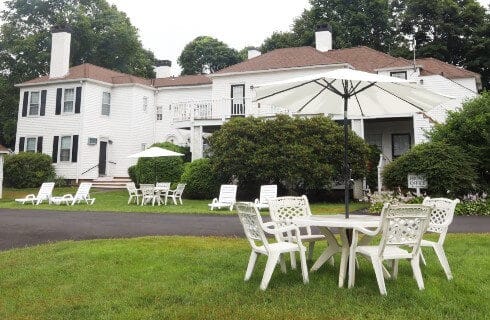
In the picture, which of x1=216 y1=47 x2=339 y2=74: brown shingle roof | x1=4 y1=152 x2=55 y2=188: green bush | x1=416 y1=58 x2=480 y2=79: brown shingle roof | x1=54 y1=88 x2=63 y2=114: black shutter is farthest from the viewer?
x1=54 y1=88 x2=63 y2=114: black shutter

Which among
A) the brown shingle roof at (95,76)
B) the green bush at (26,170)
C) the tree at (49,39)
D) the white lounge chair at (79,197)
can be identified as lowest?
the white lounge chair at (79,197)

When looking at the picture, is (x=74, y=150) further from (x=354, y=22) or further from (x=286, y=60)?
(x=354, y=22)

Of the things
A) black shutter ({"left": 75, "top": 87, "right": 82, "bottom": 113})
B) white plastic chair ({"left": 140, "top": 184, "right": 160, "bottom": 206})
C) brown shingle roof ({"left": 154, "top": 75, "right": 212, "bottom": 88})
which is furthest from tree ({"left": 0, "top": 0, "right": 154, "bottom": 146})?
white plastic chair ({"left": 140, "top": 184, "right": 160, "bottom": 206})

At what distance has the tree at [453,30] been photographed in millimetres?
36469

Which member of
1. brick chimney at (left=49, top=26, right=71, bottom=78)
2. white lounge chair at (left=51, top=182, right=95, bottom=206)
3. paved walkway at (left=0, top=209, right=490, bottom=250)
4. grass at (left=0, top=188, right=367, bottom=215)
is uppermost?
brick chimney at (left=49, top=26, right=71, bottom=78)

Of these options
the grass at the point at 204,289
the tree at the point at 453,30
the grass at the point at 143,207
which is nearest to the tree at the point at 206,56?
the tree at the point at 453,30

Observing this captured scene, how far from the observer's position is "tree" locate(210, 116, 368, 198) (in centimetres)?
Result: 1805

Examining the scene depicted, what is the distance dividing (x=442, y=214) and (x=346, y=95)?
7.20ft

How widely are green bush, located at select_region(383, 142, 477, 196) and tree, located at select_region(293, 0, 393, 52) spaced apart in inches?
973

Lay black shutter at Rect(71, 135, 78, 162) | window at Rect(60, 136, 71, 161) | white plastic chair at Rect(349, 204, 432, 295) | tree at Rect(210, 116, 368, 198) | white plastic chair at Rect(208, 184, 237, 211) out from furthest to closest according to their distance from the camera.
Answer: window at Rect(60, 136, 71, 161), black shutter at Rect(71, 135, 78, 162), tree at Rect(210, 116, 368, 198), white plastic chair at Rect(208, 184, 237, 211), white plastic chair at Rect(349, 204, 432, 295)

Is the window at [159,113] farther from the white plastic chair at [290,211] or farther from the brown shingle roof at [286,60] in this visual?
the white plastic chair at [290,211]

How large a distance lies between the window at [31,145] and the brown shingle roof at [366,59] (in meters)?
20.2

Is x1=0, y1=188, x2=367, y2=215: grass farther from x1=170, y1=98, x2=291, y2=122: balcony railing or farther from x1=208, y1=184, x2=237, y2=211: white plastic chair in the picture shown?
x1=170, y1=98, x2=291, y2=122: balcony railing

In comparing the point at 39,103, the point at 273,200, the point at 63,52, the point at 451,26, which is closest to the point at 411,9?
the point at 451,26
